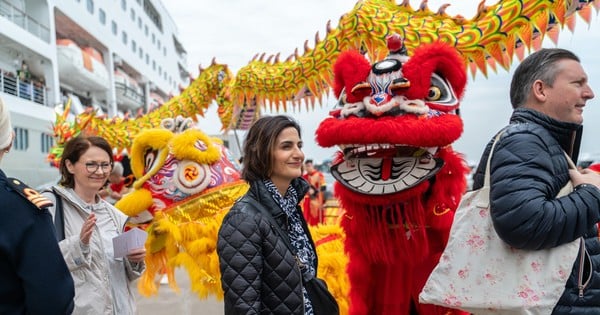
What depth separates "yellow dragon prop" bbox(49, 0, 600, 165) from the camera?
138 inches

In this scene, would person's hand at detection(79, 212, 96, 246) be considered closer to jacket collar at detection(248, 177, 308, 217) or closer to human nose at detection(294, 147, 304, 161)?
jacket collar at detection(248, 177, 308, 217)

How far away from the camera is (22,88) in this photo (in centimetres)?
1454

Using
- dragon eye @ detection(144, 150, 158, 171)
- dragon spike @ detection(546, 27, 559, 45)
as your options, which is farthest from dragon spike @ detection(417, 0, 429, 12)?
dragon eye @ detection(144, 150, 158, 171)

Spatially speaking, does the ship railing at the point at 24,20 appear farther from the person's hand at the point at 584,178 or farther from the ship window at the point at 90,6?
the person's hand at the point at 584,178

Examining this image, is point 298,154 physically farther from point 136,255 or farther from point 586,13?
point 586,13

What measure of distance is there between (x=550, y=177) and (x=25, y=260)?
1.56 m

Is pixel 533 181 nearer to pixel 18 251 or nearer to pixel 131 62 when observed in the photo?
pixel 18 251

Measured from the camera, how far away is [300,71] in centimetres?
541

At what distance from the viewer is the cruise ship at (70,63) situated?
562 inches

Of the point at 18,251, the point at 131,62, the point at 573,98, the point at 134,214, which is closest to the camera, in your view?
the point at 18,251

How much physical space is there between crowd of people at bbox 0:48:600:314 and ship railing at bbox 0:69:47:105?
42.4 ft

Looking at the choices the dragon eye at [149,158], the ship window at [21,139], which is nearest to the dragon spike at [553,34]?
the dragon eye at [149,158]

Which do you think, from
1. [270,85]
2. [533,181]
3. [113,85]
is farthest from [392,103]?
[113,85]

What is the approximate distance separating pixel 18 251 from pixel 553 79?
174 centimetres
